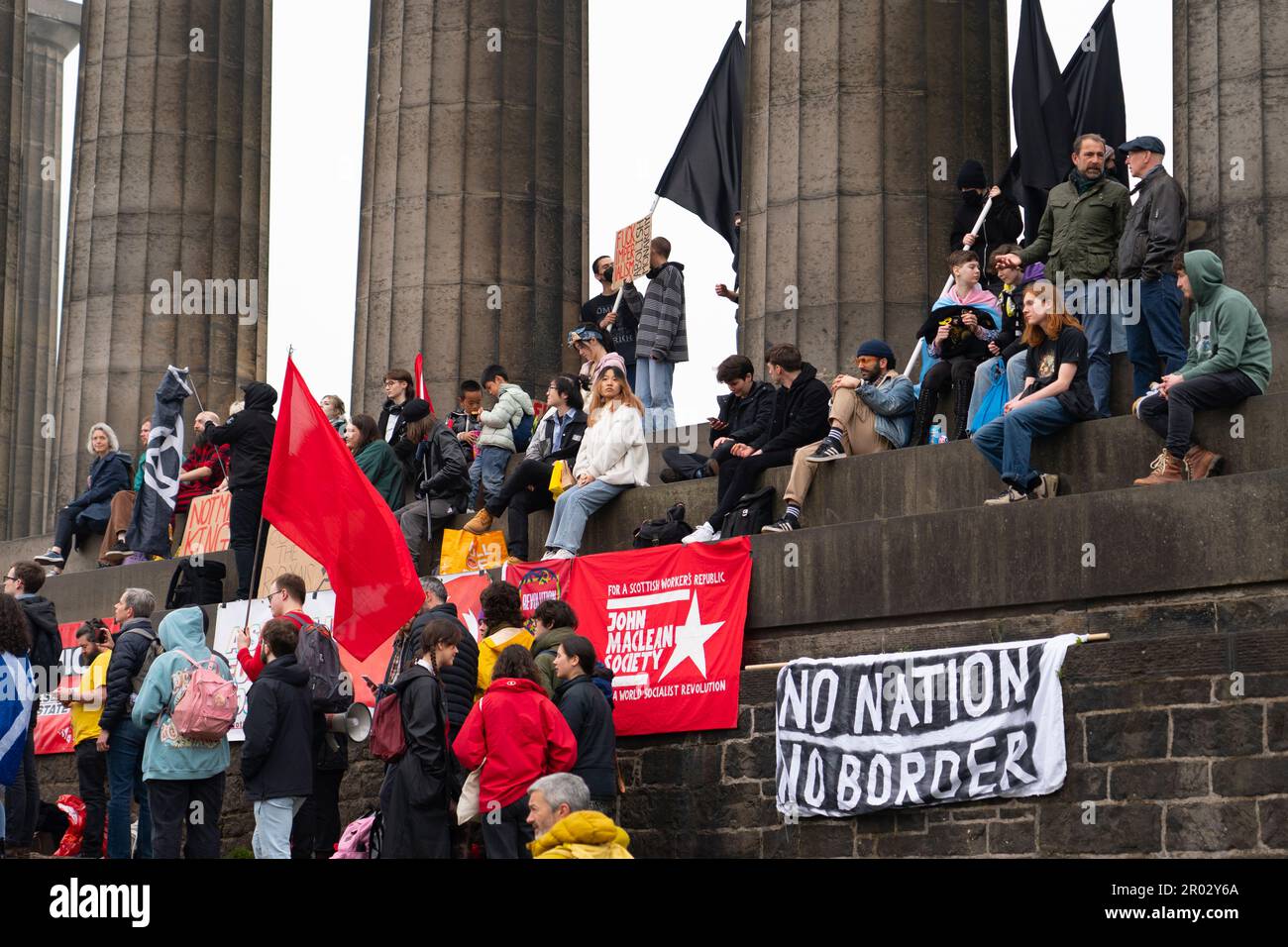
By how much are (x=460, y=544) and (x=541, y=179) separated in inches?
300

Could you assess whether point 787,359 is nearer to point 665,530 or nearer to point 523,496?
point 665,530

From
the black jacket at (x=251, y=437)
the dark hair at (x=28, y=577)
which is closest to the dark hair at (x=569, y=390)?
the black jacket at (x=251, y=437)

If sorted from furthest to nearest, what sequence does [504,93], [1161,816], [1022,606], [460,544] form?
[504,93]
[460,544]
[1022,606]
[1161,816]

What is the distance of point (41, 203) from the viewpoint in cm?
4884

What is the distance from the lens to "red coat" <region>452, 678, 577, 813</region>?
1323cm

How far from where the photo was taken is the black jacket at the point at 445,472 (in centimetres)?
1980

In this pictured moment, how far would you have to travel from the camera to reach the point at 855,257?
19.6 m

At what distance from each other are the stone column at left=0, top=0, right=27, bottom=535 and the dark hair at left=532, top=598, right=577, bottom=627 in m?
21.4

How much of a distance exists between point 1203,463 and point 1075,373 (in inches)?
46.2

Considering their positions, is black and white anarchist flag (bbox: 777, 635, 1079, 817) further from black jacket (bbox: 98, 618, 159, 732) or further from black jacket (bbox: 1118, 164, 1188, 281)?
black jacket (bbox: 98, 618, 159, 732)

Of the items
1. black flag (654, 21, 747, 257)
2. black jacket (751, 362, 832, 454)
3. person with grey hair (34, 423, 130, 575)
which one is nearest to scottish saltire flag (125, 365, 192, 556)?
person with grey hair (34, 423, 130, 575)
